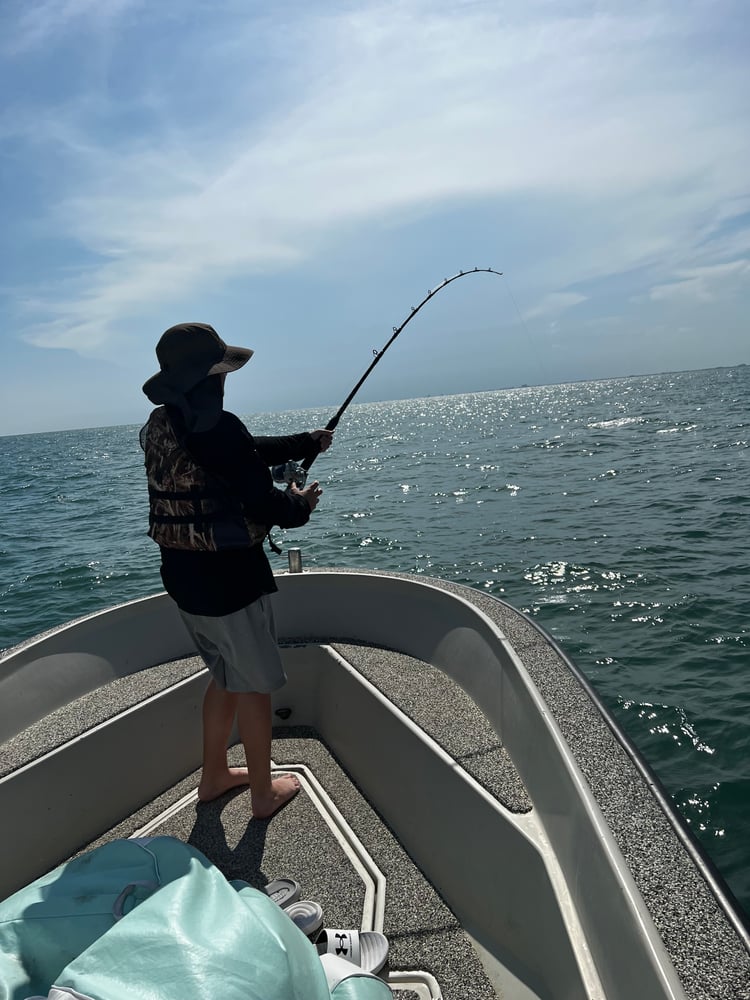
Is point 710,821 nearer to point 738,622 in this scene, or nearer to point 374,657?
point 374,657

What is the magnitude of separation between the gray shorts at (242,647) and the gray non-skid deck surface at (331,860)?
0.68 metres

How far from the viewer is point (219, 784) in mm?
2684

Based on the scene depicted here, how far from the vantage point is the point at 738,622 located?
5340mm

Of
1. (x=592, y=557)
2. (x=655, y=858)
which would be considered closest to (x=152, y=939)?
(x=655, y=858)

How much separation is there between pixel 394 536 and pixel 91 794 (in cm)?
809

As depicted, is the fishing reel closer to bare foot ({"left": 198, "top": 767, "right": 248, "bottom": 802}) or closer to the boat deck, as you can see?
the boat deck

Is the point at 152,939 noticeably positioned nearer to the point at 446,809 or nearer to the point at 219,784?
the point at 446,809

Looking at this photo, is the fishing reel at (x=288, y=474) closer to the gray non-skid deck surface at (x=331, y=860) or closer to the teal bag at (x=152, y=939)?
the gray non-skid deck surface at (x=331, y=860)

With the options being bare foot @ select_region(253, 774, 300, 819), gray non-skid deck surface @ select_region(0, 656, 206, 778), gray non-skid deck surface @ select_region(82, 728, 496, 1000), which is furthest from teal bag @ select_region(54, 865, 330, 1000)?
gray non-skid deck surface @ select_region(0, 656, 206, 778)

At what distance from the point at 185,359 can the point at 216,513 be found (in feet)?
1.61

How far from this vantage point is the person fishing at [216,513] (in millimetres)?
1970

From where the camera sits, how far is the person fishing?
1970 millimetres

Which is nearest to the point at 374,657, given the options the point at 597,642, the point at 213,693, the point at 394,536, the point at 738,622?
the point at 213,693

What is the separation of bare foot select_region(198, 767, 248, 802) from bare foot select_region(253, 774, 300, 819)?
15 centimetres
